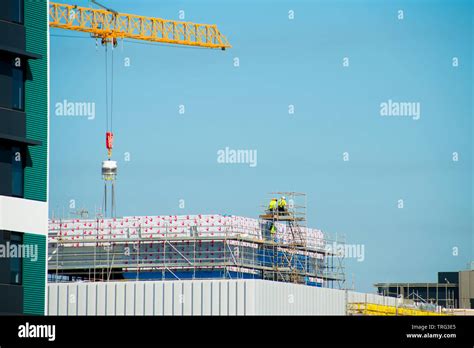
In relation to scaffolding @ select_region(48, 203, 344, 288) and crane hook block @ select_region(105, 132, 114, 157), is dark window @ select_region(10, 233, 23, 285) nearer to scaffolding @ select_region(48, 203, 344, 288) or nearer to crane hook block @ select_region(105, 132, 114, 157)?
scaffolding @ select_region(48, 203, 344, 288)

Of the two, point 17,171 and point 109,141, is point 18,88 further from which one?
point 109,141

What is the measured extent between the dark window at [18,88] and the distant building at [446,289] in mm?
70069

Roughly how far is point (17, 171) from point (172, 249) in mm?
27909

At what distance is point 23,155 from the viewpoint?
163 feet

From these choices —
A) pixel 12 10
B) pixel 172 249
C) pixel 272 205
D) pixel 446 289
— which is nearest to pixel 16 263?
pixel 12 10

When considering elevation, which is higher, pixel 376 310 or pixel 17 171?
pixel 17 171

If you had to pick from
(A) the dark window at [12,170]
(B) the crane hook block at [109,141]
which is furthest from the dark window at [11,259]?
(B) the crane hook block at [109,141]

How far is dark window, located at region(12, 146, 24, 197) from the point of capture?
4903 centimetres

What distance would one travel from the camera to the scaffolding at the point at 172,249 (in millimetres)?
75062

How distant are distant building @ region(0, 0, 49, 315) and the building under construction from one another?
24.5 metres

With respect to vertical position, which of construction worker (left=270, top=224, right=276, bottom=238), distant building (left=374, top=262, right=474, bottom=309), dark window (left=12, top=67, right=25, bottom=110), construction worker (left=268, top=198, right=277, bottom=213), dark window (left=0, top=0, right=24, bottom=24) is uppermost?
dark window (left=0, top=0, right=24, bottom=24)

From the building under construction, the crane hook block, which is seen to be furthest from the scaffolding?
the crane hook block
